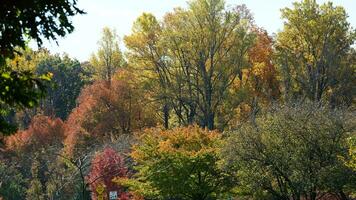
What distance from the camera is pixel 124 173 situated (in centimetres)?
3969

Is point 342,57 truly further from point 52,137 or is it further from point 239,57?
point 52,137

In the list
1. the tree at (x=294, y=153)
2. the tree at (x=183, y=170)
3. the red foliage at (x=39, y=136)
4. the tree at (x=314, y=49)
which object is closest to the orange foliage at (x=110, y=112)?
the red foliage at (x=39, y=136)

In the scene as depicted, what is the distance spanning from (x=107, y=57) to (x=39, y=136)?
9.15 m

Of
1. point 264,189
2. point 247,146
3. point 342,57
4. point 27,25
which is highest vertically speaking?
point 342,57

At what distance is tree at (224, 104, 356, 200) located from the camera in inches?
984

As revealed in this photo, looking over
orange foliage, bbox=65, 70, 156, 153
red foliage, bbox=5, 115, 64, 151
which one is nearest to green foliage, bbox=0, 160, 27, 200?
red foliage, bbox=5, 115, 64, 151

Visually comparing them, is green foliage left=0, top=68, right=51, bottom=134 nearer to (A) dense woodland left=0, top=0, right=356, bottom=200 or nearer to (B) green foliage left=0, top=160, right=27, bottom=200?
(A) dense woodland left=0, top=0, right=356, bottom=200

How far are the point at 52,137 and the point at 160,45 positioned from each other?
51.3ft

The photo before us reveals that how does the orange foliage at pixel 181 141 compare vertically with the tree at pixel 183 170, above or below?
above

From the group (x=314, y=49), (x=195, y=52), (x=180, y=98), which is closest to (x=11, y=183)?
(x=180, y=98)

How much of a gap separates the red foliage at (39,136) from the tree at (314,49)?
2053cm

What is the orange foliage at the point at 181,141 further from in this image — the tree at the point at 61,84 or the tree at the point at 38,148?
the tree at the point at 61,84

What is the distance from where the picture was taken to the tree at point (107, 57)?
56594 millimetres

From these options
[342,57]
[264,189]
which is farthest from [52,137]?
[264,189]
